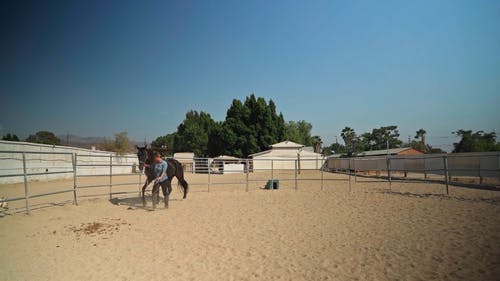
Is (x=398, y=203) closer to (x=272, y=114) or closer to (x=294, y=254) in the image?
(x=294, y=254)

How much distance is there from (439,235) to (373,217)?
1816 mm

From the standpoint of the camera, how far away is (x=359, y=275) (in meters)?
3.71

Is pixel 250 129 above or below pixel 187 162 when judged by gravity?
above

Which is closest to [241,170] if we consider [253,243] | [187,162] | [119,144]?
[187,162]

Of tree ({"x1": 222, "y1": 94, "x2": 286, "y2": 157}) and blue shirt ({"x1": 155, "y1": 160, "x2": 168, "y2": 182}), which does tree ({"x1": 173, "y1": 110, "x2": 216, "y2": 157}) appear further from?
blue shirt ({"x1": 155, "y1": 160, "x2": 168, "y2": 182})

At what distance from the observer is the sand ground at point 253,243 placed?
3833 mm

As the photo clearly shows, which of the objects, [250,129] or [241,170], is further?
[250,129]

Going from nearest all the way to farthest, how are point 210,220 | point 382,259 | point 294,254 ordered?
point 382,259 < point 294,254 < point 210,220

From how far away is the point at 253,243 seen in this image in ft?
16.8

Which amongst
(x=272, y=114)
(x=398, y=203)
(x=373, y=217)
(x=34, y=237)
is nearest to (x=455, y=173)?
(x=398, y=203)

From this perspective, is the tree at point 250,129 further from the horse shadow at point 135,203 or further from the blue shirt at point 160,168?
the blue shirt at point 160,168

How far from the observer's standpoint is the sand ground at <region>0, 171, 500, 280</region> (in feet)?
12.6

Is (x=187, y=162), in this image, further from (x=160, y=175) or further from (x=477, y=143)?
(x=477, y=143)

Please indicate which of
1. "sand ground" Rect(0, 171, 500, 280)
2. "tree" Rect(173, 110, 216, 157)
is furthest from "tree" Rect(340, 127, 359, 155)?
"sand ground" Rect(0, 171, 500, 280)
